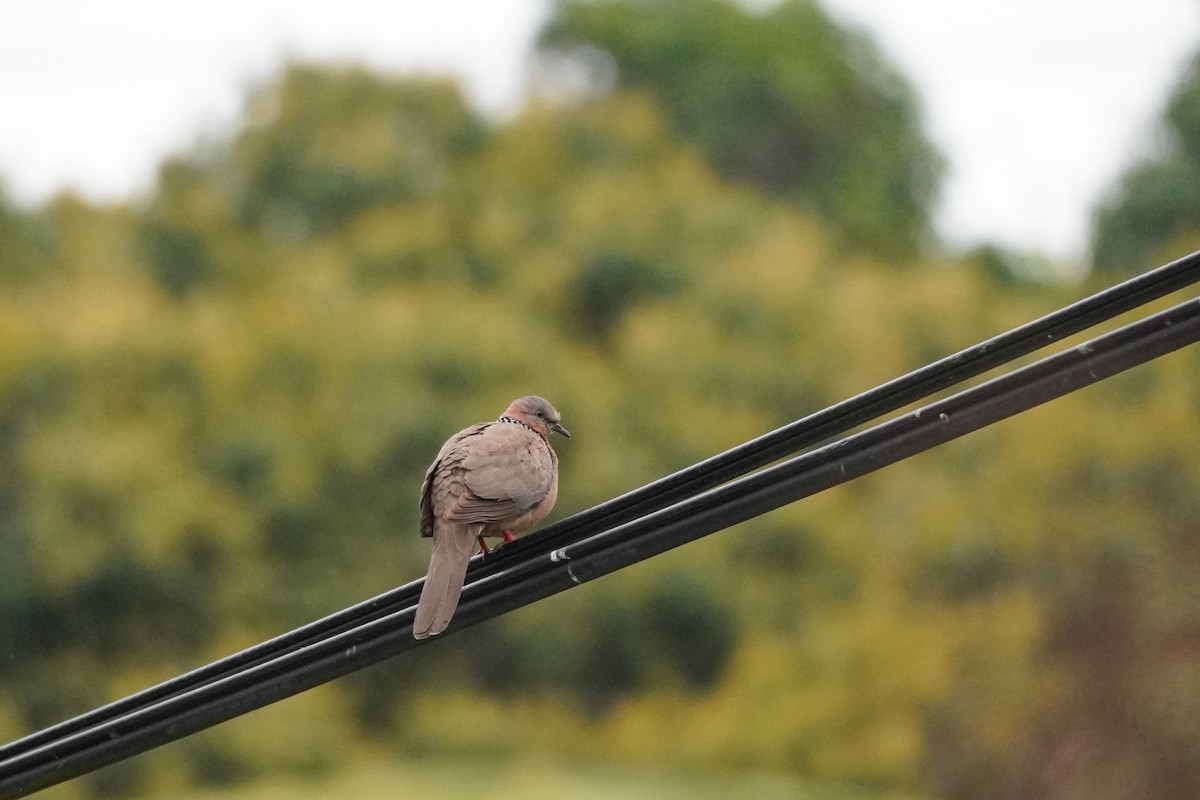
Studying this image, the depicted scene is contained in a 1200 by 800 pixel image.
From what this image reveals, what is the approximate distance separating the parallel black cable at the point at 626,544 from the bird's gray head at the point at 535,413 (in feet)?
8.64

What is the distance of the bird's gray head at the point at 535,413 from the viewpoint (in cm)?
612

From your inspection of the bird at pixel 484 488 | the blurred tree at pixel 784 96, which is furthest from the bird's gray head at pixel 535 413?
the blurred tree at pixel 784 96

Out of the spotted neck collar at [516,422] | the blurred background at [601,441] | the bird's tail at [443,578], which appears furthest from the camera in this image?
the blurred background at [601,441]

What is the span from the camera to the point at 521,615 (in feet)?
106

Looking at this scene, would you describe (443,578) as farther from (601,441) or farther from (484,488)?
(601,441)

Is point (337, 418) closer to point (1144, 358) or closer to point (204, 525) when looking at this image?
point (204, 525)

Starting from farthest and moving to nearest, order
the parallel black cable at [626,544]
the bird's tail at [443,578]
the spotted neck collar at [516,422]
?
the spotted neck collar at [516,422] < the bird's tail at [443,578] < the parallel black cable at [626,544]

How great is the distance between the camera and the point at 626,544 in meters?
3.23

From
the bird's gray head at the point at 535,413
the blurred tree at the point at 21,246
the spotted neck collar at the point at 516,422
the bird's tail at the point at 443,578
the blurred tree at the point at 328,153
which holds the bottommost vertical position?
the bird's tail at the point at 443,578

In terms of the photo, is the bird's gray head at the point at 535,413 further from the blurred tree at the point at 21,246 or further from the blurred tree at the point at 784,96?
the blurred tree at the point at 784,96

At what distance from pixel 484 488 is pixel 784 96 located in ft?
145

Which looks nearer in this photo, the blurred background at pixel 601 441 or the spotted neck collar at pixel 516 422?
the spotted neck collar at pixel 516 422

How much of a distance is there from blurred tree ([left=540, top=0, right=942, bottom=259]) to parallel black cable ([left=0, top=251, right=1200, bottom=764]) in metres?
42.7

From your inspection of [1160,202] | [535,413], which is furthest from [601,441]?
[535,413]
